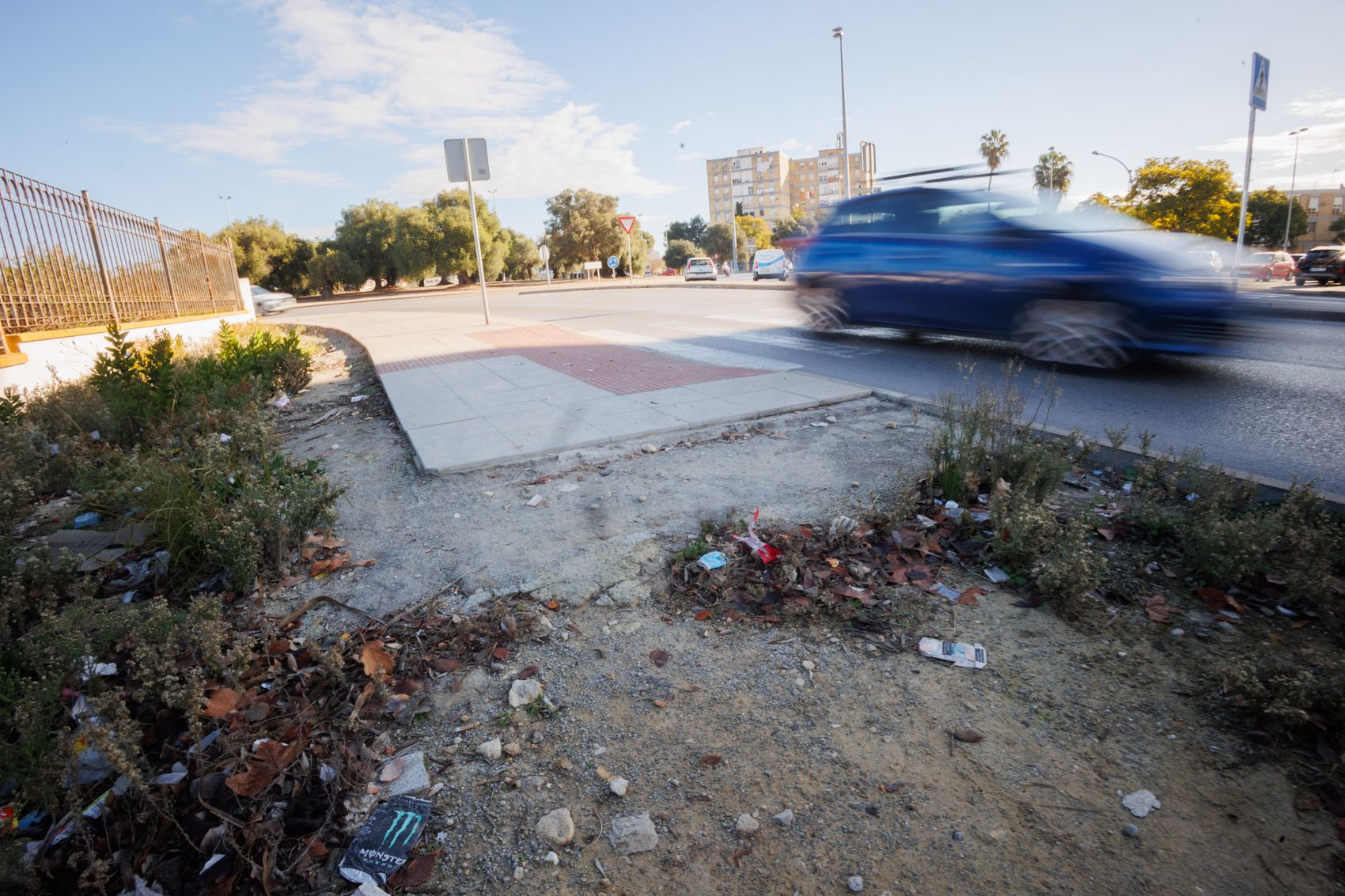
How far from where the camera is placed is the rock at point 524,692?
7.84 ft

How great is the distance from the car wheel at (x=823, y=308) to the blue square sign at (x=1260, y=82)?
54.5 ft

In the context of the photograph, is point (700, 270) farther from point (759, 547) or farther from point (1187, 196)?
point (759, 547)

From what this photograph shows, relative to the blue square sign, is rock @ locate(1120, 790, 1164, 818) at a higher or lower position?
lower

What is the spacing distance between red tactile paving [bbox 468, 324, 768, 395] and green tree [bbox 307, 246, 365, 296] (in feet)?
152

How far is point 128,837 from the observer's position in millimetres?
1908

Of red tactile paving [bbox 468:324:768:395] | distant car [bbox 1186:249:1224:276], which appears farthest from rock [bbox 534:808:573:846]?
distant car [bbox 1186:249:1224:276]

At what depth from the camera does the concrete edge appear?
3514 millimetres

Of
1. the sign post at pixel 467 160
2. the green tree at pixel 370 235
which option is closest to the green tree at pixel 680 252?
the green tree at pixel 370 235

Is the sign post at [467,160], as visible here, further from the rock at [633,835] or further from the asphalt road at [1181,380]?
the rock at [633,835]

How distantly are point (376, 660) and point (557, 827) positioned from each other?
41.1 inches

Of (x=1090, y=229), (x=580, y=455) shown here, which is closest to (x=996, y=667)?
(x=580, y=455)

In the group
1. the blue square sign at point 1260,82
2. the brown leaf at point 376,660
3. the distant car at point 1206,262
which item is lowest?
the brown leaf at point 376,660

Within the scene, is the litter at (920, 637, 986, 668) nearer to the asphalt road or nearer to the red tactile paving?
the asphalt road

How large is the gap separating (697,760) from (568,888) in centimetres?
53
